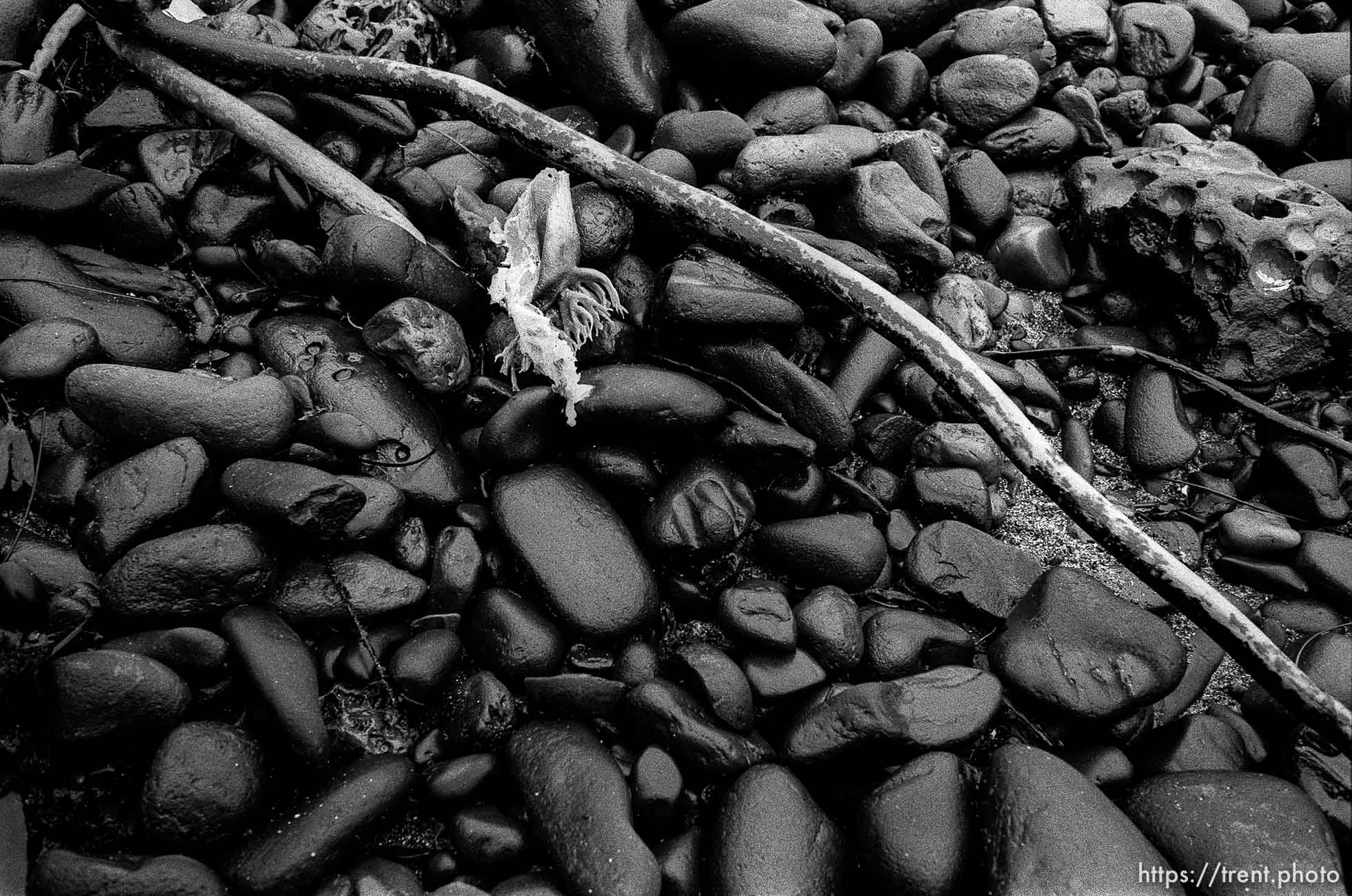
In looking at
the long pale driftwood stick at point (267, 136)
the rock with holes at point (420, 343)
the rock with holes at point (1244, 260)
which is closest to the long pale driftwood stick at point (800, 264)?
the long pale driftwood stick at point (267, 136)

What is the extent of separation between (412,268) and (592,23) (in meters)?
1.45

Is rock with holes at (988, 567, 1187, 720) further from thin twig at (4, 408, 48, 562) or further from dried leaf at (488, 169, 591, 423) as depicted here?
thin twig at (4, 408, 48, 562)

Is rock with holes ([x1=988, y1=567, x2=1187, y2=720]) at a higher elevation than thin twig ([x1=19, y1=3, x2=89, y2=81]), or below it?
below

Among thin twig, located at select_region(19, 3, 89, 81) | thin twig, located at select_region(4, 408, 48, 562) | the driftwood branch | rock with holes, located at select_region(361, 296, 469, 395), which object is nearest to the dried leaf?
rock with holes, located at select_region(361, 296, 469, 395)

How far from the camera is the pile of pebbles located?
218 cm

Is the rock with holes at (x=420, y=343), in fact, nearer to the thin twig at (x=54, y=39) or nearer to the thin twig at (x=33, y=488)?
the thin twig at (x=33, y=488)

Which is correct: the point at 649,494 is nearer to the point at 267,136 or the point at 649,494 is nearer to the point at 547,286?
the point at 547,286

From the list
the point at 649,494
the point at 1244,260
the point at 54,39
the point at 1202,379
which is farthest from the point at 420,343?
the point at 1244,260

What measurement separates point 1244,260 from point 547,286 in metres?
2.72

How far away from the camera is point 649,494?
2.80 meters

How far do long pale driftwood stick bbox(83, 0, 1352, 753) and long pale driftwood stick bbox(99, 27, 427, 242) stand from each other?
10 centimetres

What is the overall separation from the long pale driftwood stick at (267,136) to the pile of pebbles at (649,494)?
0.09 meters

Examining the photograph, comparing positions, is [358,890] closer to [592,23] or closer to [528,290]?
[528,290]

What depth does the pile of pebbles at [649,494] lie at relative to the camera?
2184 millimetres
